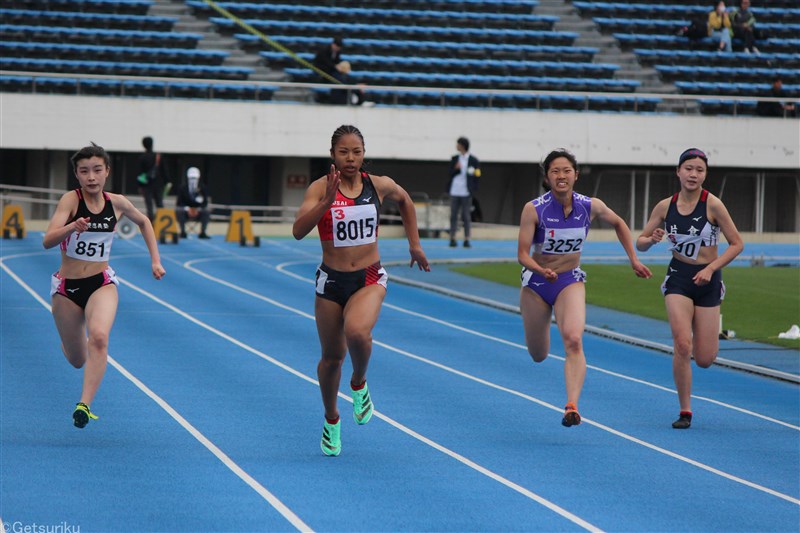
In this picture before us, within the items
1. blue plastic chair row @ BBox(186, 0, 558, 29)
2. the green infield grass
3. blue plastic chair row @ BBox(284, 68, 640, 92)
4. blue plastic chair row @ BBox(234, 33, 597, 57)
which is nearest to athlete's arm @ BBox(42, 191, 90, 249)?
the green infield grass

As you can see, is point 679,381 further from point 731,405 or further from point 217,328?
point 217,328

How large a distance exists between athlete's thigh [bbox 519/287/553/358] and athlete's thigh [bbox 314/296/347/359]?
5.84ft

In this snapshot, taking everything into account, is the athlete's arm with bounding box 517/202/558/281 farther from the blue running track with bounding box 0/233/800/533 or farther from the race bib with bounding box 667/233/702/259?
the blue running track with bounding box 0/233/800/533

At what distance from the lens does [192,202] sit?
92.5 ft

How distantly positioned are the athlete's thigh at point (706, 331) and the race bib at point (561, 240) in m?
1.19

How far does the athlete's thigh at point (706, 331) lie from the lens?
9.72 meters

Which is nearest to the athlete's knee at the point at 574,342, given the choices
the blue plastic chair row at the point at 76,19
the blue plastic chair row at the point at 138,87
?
the blue plastic chair row at the point at 138,87

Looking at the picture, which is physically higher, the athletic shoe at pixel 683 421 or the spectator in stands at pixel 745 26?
the spectator in stands at pixel 745 26

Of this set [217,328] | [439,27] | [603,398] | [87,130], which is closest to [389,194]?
[603,398]

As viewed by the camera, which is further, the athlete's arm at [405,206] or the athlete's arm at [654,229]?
the athlete's arm at [654,229]

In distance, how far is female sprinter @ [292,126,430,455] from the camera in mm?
7730

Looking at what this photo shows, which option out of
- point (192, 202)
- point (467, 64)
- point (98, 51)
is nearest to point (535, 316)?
point (192, 202)

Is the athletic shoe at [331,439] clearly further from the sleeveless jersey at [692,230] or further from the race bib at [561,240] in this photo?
the sleeveless jersey at [692,230]

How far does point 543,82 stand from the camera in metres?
33.4
